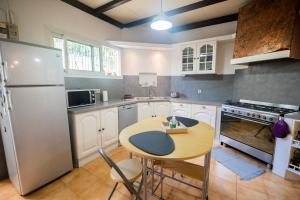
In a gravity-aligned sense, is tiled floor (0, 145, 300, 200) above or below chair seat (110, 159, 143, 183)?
below

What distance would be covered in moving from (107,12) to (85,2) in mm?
462

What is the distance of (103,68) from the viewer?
3162 millimetres

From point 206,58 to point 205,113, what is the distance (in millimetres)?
1207

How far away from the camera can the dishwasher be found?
9.37ft

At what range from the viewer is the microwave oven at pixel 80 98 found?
2225mm

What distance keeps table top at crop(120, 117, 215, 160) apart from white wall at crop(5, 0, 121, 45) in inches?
77.6

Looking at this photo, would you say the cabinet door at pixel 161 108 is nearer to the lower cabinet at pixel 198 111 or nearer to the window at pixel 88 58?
the lower cabinet at pixel 198 111

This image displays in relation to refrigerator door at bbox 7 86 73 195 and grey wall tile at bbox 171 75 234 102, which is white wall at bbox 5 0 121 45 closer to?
refrigerator door at bbox 7 86 73 195

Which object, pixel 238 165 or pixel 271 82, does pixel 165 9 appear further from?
pixel 238 165

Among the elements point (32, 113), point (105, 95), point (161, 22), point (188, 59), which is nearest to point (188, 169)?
point (161, 22)

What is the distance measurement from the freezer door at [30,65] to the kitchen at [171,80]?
2cm

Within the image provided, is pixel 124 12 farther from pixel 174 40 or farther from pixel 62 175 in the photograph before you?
pixel 62 175

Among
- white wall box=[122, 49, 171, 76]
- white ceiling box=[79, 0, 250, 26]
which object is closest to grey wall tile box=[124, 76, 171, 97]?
white wall box=[122, 49, 171, 76]

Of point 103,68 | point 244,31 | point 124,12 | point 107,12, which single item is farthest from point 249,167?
point 107,12
